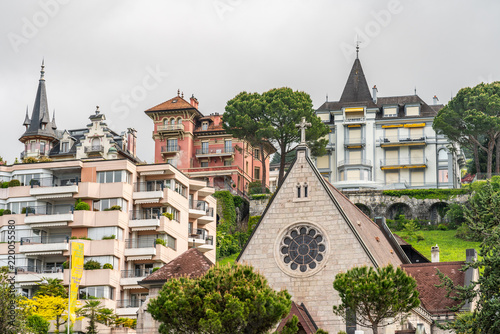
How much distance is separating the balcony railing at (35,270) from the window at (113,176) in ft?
28.6

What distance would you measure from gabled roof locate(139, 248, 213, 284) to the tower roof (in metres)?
63.3

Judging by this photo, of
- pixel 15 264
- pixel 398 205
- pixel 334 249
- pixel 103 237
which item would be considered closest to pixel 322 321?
pixel 334 249

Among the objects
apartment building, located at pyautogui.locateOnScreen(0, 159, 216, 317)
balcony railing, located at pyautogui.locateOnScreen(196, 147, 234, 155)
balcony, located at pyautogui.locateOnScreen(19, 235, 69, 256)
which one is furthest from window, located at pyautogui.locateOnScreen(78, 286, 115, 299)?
balcony railing, located at pyautogui.locateOnScreen(196, 147, 234, 155)

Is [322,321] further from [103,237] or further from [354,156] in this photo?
[354,156]

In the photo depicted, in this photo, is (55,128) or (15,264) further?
(55,128)

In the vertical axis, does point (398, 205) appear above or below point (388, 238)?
above

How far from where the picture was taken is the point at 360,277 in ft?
140

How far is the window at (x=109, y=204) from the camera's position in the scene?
78.1m

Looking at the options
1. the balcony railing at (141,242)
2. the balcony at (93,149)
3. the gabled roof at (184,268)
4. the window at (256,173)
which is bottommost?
the gabled roof at (184,268)

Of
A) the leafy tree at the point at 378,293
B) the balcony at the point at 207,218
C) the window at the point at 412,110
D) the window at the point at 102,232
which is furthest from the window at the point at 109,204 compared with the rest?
the window at the point at 412,110

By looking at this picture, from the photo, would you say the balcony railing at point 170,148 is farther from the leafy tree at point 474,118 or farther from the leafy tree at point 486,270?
the leafy tree at point 486,270

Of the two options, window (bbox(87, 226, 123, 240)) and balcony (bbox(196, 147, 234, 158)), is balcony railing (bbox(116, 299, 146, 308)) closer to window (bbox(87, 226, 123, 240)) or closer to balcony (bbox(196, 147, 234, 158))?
window (bbox(87, 226, 123, 240))

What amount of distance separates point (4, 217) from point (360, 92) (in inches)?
2788

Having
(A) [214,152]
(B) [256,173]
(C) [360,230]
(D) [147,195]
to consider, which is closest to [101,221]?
(D) [147,195]
